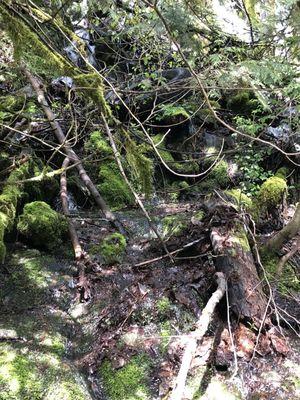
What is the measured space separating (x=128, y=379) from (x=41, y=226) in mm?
2582

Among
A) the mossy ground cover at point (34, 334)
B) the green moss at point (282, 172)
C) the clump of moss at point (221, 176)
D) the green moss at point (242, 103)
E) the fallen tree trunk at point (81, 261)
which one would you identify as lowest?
the mossy ground cover at point (34, 334)

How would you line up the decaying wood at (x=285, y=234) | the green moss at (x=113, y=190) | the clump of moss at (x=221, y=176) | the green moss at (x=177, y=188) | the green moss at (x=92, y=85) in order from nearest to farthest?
the green moss at (x=92, y=85) → the decaying wood at (x=285, y=234) → the green moss at (x=113, y=190) → the green moss at (x=177, y=188) → the clump of moss at (x=221, y=176)

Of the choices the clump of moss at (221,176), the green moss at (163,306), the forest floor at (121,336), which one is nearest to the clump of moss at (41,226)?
the forest floor at (121,336)

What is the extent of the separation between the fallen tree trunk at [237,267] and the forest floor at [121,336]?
236 millimetres

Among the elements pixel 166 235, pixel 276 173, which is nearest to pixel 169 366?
pixel 166 235

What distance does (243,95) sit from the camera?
36.1ft

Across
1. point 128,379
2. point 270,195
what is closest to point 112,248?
point 128,379

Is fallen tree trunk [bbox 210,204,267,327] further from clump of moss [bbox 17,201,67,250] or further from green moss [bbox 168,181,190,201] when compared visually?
green moss [bbox 168,181,190,201]

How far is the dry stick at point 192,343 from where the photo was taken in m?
2.34

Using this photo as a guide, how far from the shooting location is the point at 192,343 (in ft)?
9.12

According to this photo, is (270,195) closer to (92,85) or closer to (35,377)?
(92,85)

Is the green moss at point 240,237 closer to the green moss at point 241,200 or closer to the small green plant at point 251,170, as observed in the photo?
the green moss at point 241,200

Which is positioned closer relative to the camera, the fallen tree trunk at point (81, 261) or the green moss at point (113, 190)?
the fallen tree trunk at point (81, 261)

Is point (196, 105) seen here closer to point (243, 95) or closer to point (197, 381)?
point (243, 95)
